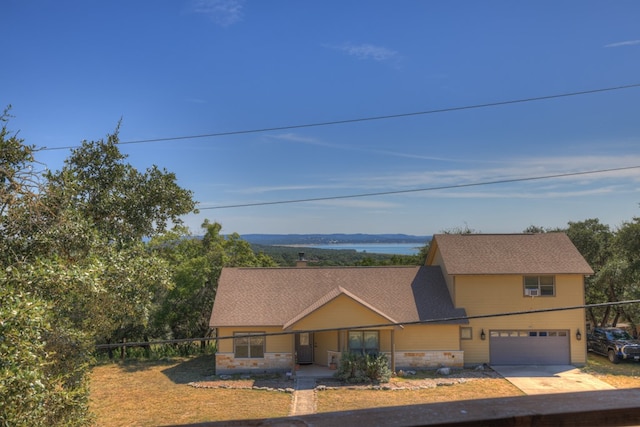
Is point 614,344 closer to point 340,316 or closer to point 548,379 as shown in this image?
point 548,379

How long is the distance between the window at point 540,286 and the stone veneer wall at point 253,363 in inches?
477

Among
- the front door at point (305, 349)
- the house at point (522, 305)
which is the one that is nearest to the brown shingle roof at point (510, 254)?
the house at point (522, 305)

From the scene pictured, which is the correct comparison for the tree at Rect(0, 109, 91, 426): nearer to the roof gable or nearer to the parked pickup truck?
the roof gable

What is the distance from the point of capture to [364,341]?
20.6m

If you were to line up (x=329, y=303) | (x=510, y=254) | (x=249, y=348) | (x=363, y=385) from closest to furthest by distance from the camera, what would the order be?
(x=363, y=385) < (x=329, y=303) < (x=249, y=348) < (x=510, y=254)

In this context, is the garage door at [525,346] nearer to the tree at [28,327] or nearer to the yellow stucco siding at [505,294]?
the yellow stucco siding at [505,294]

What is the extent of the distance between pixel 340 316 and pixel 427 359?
15.3ft

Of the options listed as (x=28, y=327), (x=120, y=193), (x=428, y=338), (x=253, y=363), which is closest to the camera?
(x=28, y=327)

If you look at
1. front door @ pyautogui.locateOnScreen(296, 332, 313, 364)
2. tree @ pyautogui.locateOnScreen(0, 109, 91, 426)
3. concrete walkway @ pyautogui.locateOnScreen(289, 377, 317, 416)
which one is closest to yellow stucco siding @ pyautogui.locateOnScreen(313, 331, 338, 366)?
front door @ pyautogui.locateOnScreen(296, 332, 313, 364)

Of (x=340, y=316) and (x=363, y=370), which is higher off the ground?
(x=340, y=316)

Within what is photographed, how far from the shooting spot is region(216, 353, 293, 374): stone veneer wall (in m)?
20.4

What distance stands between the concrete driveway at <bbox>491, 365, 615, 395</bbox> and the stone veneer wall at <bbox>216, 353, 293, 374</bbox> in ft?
32.2

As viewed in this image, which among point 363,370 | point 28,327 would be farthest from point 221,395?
point 28,327

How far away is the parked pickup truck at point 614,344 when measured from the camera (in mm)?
20864
